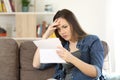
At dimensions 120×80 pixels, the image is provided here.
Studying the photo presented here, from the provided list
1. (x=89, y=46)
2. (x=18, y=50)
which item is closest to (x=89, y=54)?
(x=89, y=46)

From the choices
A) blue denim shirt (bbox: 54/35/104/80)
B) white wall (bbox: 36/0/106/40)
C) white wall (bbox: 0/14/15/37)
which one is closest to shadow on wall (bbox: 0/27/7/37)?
white wall (bbox: 0/14/15/37)

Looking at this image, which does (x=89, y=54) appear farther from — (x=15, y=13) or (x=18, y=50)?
(x=15, y=13)

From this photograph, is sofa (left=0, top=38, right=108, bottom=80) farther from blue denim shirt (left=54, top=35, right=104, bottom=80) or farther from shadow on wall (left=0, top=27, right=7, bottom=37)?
shadow on wall (left=0, top=27, right=7, bottom=37)

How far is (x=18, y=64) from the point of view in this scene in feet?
7.68

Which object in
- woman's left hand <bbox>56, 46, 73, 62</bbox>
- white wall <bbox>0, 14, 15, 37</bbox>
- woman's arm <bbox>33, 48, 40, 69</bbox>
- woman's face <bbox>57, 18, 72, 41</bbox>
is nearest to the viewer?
woman's left hand <bbox>56, 46, 73, 62</bbox>

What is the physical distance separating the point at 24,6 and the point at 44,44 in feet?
5.64

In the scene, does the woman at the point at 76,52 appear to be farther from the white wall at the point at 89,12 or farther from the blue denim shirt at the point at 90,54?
the white wall at the point at 89,12

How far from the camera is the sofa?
2.26 metres

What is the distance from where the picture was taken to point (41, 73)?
2.26 meters

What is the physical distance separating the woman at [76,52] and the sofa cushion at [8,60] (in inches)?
15.6

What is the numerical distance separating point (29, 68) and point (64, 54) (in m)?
0.64

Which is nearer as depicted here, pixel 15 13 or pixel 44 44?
pixel 44 44

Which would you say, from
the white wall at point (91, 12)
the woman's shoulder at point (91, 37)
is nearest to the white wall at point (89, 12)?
the white wall at point (91, 12)

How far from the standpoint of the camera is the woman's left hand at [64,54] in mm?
1752
